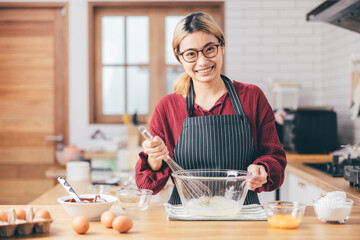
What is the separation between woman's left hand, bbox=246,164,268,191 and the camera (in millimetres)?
1627

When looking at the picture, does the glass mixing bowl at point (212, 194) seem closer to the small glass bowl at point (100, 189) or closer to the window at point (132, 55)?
the small glass bowl at point (100, 189)

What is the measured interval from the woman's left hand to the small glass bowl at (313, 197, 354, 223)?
0.24 m

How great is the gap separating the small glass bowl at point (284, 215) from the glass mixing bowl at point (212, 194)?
127 millimetres

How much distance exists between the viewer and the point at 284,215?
140cm

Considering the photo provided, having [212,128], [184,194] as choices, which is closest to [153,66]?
[212,128]

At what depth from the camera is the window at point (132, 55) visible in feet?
16.0

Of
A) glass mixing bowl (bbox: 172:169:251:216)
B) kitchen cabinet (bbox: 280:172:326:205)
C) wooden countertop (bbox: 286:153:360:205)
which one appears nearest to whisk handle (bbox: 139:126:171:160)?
glass mixing bowl (bbox: 172:169:251:216)

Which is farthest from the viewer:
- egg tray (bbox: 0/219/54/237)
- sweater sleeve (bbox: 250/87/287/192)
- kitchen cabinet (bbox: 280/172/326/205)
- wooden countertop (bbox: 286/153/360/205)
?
kitchen cabinet (bbox: 280/172/326/205)

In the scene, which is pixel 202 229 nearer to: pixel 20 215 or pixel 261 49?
pixel 20 215

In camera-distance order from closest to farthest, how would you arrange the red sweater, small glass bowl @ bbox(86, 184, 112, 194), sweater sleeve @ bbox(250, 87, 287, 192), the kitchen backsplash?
1. sweater sleeve @ bbox(250, 87, 287, 192)
2. the red sweater
3. small glass bowl @ bbox(86, 184, 112, 194)
4. the kitchen backsplash

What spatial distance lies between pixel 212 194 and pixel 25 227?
0.60 metres

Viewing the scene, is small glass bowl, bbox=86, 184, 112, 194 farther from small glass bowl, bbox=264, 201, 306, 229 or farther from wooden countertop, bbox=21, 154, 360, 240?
small glass bowl, bbox=264, 201, 306, 229

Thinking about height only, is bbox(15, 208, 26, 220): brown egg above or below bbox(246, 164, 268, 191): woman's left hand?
below

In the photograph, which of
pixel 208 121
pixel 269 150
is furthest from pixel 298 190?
pixel 208 121
